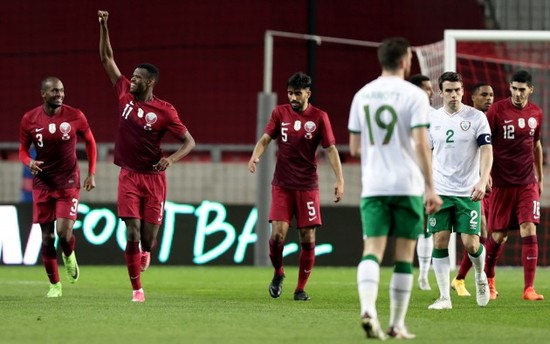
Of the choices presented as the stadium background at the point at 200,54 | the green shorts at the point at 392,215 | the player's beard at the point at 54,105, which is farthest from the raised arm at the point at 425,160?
the stadium background at the point at 200,54

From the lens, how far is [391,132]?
866 cm

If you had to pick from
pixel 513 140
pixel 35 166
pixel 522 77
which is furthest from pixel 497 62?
pixel 35 166

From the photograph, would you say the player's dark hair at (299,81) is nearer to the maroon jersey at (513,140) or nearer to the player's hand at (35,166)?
the maroon jersey at (513,140)

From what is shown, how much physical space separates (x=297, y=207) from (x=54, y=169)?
7.90 feet

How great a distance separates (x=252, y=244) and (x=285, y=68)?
14.0 feet

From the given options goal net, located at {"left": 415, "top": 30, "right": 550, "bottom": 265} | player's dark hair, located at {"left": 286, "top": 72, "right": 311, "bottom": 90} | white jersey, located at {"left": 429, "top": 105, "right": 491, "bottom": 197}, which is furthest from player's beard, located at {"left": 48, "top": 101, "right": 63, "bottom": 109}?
goal net, located at {"left": 415, "top": 30, "right": 550, "bottom": 265}

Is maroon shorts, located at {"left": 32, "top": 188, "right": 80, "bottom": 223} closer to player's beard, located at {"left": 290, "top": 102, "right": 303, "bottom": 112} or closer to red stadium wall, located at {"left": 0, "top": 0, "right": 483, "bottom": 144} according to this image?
player's beard, located at {"left": 290, "top": 102, "right": 303, "bottom": 112}

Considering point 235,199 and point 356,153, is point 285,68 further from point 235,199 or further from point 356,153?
point 356,153

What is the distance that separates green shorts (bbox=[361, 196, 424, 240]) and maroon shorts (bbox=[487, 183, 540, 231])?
4587mm

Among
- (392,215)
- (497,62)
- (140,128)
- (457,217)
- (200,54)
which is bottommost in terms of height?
(457,217)

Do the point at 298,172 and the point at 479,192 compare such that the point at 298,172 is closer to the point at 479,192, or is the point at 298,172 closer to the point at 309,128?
the point at 309,128

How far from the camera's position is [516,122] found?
13102 mm

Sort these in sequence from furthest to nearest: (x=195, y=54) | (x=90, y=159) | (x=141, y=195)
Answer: (x=195, y=54) → (x=90, y=159) → (x=141, y=195)

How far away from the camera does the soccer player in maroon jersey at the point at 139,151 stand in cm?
1218
